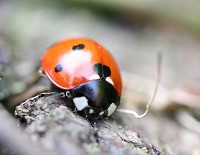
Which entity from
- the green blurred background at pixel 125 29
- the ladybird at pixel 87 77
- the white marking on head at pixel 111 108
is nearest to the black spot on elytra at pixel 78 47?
the ladybird at pixel 87 77

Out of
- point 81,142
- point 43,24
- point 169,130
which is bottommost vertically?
point 169,130

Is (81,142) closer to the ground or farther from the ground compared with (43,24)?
farther from the ground

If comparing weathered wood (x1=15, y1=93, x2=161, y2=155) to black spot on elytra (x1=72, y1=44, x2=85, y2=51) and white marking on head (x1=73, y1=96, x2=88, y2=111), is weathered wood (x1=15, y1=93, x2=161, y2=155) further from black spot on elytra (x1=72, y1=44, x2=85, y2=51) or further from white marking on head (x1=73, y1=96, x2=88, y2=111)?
black spot on elytra (x1=72, y1=44, x2=85, y2=51)

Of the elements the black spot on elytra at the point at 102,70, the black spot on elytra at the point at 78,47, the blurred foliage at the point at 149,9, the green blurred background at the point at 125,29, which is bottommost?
the green blurred background at the point at 125,29

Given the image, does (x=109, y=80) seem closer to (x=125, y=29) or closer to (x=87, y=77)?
(x=87, y=77)

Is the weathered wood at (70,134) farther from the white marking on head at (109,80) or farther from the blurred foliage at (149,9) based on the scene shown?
the blurred foliage at (149,9)

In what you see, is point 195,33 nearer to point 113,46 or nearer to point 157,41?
point 157,41

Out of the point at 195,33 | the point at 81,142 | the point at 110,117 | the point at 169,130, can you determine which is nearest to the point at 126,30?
the point at 195,33
